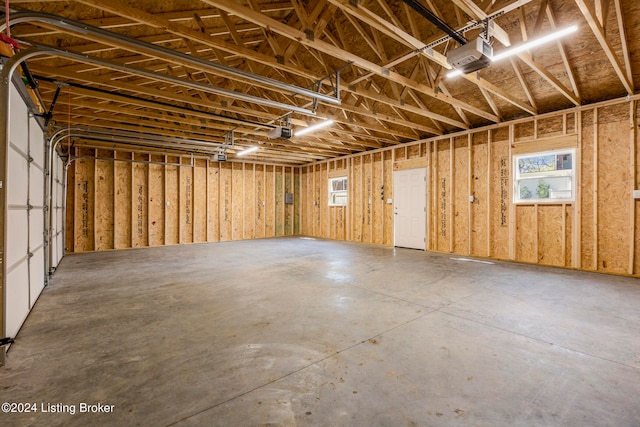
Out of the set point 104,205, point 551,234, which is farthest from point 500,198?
point 104,205

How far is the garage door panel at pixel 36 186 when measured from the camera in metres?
3.52

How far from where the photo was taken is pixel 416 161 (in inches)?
333

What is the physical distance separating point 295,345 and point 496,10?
159 inches

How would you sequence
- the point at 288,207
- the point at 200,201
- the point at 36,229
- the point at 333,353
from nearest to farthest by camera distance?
the point at 333,353, the point at 36,229, the point at 200,201, the point at 288,207

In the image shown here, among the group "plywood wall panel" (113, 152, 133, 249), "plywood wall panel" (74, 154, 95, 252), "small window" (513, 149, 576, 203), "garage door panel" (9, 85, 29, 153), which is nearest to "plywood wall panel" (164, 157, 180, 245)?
"plywood wall panel" (113, 152, 133, 249)

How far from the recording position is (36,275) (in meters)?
3.82

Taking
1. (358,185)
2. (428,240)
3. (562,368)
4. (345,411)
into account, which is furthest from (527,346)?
(358,185)

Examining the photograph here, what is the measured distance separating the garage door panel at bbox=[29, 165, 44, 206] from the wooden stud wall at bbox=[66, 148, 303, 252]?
4342 mm

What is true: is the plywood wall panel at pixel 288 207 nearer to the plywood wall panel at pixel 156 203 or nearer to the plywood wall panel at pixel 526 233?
the plywood wall panel at pixel 156 203

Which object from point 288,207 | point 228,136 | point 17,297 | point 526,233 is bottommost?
point 17,297

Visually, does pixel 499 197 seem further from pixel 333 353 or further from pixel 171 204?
pixel 171 204

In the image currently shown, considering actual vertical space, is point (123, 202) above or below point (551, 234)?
above

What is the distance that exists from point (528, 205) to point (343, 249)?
15.5ft

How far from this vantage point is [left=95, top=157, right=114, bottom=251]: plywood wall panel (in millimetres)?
8469
